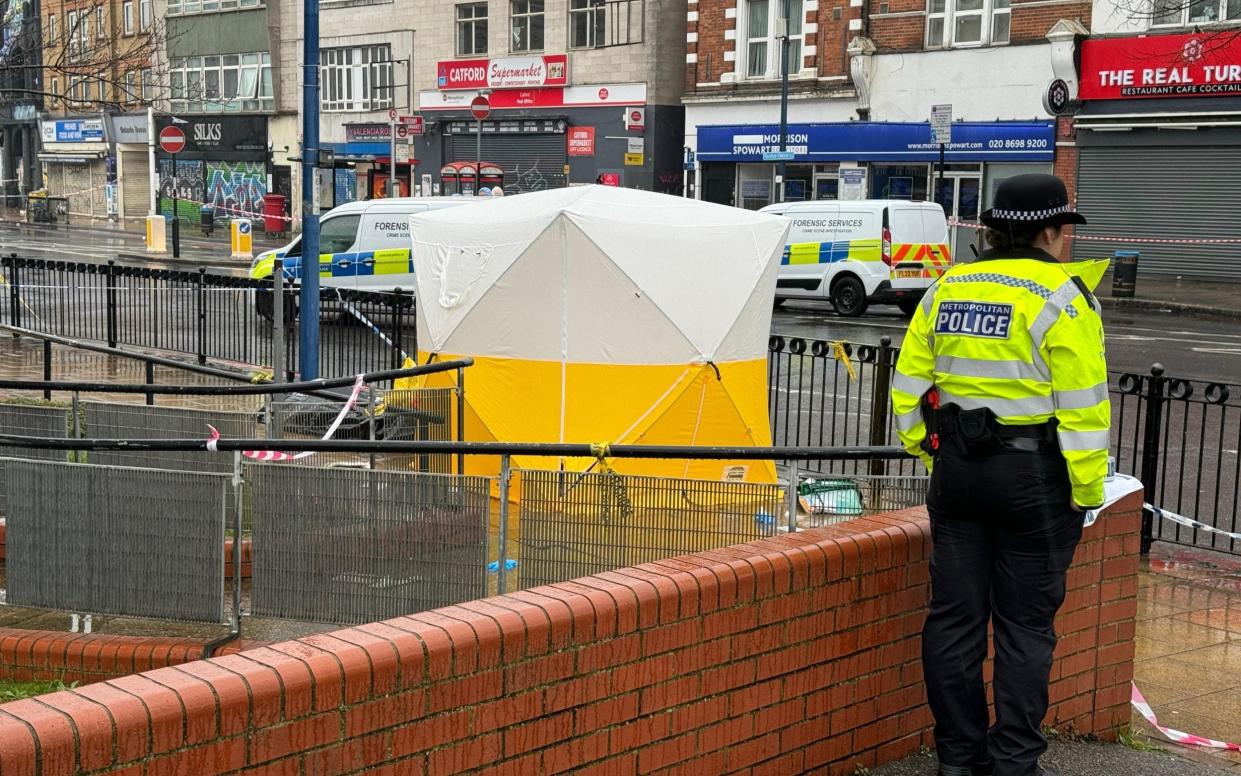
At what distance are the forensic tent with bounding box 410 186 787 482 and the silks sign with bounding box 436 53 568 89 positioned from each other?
124ft

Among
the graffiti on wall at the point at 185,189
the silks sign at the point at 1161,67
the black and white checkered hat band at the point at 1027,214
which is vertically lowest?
the black and white checkered hat band at the point at 1027,214

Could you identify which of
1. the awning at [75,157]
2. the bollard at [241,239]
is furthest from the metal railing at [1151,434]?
the awning at [75,157]

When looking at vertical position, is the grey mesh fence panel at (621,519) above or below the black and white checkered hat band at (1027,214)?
below

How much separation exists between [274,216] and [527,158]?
9.11 m

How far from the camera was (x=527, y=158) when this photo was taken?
1940 inches

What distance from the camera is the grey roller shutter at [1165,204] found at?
31.4 metres

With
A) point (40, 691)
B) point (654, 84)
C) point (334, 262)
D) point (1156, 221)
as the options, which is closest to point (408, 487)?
point (40, 691)

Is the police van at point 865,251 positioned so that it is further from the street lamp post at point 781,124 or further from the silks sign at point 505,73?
the silks sign at point 505,73

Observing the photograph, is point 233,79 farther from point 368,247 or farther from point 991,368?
point 991,368

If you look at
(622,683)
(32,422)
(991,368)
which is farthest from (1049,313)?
(32,422)

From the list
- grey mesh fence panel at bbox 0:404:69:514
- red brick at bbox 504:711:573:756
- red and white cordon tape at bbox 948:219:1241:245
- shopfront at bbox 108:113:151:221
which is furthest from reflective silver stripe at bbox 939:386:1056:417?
shopfront at bbox 108:113:151:221

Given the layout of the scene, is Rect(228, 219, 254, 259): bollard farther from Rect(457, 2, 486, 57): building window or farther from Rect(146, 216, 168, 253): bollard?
Rect(457, 2, 486, 57): building window

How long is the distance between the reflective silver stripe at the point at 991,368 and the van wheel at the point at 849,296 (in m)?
21.2

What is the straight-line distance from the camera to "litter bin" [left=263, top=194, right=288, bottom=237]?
5009cm
